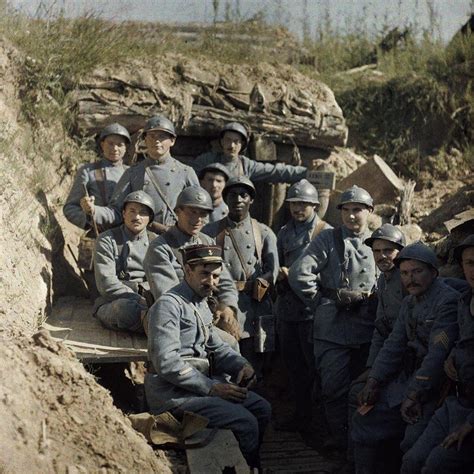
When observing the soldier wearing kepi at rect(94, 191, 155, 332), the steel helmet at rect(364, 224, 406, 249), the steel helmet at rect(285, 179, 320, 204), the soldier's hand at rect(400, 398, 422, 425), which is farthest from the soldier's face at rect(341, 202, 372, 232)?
the soldier's hand at rect(400, 398, 422, 425)

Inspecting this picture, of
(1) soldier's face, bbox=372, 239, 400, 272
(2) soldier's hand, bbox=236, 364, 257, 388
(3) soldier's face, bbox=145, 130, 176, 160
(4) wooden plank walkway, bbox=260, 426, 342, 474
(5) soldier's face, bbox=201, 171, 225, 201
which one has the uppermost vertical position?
(3) soldier's face, bbox=145, 130, 176, 160

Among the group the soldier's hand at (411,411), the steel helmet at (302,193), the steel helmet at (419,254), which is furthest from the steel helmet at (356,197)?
the soldier's hand at (411,411)

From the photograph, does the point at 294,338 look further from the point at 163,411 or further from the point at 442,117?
the point at 442,117

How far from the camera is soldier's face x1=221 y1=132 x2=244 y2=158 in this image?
1110cm

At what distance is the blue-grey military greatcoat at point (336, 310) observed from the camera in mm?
9047

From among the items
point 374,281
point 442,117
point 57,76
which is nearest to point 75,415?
point 374,281

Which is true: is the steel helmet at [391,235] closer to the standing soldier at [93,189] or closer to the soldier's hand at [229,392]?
the soldier's hand at [229,392]

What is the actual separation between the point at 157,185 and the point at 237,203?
978 mm

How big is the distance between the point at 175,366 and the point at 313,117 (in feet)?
20.1

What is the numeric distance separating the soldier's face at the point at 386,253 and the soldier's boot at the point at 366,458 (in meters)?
1.60

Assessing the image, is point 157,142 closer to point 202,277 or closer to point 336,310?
point 336,310

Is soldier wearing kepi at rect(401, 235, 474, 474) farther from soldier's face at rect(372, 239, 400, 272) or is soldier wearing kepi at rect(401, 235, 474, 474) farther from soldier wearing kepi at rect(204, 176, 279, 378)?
soldier wearing kepi at rect(204, 176, 279, 378)

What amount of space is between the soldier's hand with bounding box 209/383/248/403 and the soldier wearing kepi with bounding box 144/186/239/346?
44.4 inches

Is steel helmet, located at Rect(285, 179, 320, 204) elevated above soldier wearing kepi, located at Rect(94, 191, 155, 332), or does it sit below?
above
